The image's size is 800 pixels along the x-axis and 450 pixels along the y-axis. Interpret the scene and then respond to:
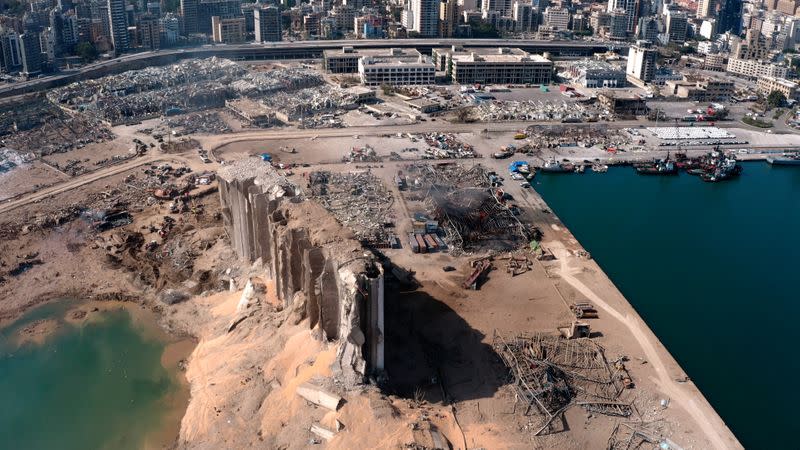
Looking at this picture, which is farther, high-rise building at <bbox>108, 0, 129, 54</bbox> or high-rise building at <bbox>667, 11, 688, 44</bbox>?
high-rise building at <bbox>667, 11, 688, 44</bbox>

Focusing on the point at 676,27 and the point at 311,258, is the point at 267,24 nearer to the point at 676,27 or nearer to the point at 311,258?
the point at 676,27

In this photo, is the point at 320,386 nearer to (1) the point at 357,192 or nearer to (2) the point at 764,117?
(1) the point at 357,192

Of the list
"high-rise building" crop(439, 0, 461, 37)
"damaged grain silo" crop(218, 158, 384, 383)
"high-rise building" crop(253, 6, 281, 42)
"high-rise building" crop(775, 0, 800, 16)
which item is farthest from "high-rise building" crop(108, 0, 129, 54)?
"high-rise building" crop(775, 0, 800, 16)

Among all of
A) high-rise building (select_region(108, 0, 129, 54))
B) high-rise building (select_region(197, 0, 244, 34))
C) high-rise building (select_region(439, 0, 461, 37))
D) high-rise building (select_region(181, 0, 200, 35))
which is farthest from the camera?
high-rise building (select_region(439, 0, 461, 37))

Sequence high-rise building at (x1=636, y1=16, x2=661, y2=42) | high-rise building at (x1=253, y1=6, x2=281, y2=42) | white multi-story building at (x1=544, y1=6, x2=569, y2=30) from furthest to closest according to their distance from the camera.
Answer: white multi-story building at (x1=544, y1=6, x2=569, y2=30)
high-rise building at (x1=636, y1=16, x2=661, y2=42)
high-rise building at (x1=253, y1=6, x2=281, y2=42)

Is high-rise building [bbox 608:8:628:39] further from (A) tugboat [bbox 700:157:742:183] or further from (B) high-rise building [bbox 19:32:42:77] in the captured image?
(B) high-rise building [bbox 19:32:42:77]

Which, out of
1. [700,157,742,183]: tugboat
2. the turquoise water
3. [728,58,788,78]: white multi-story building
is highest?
[728,58,788,78]: white multi-story building

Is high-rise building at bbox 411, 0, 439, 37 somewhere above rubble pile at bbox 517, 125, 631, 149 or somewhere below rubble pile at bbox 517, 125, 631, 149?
above

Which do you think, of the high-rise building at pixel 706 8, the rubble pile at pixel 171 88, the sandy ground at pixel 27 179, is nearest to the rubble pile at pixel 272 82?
the rubble pile at pixel 171 88
